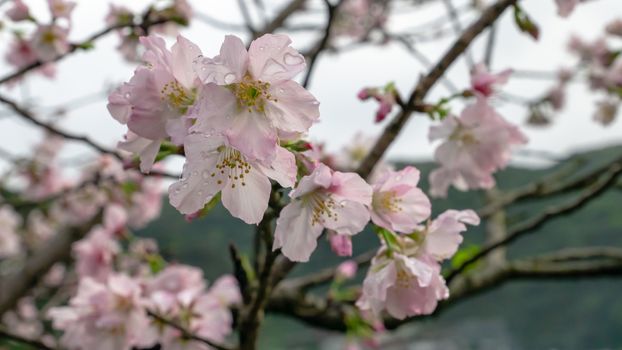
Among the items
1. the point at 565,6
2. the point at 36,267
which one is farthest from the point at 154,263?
the point at 36,267

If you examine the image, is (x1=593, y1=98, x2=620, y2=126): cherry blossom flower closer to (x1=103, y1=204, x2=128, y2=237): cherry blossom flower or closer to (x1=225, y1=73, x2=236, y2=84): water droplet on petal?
(x1=103, y1=204, x2=128, y2=237): cherry blossom flower

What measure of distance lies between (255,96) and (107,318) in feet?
2.31

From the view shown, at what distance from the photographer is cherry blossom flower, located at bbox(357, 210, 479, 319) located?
0.76 metres

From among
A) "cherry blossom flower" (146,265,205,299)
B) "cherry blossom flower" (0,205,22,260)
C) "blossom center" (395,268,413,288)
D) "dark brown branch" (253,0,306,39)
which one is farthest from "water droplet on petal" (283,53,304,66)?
"cherry blossom flower" (0,205,22,260)

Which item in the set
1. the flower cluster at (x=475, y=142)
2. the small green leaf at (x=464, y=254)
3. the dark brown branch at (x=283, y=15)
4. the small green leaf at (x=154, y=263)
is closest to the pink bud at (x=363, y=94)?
the flower cluster at (x=475, y=142)

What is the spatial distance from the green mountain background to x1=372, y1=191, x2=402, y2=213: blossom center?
1647cm

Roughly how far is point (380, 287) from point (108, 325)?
2.00ft

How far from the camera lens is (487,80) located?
3.25ft

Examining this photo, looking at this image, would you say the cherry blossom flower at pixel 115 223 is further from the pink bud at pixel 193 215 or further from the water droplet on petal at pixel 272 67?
the water droplet on petal at pixel 272 67

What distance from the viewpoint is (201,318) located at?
1192 millimetres

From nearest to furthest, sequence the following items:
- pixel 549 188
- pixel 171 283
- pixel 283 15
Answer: pixel 171 283
pixel 549 188
pixel 283 15

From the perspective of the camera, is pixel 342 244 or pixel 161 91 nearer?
pixel 161 91

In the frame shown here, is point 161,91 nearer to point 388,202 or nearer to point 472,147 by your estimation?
point 388,202

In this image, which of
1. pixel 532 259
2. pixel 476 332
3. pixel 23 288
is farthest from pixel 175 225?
pixel 532 259
